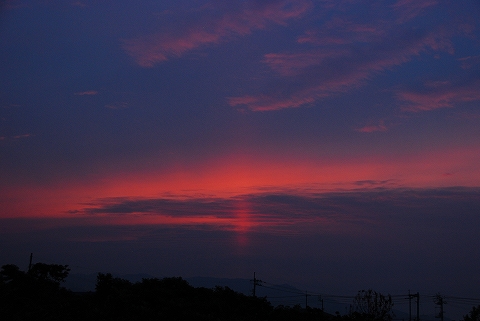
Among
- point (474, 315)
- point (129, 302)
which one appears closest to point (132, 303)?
point (129, 302)

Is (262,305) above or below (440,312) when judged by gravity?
above

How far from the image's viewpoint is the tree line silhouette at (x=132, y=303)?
2541 cm

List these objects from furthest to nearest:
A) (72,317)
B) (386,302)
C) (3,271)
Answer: (386,302)
(3,271)
(72,317)

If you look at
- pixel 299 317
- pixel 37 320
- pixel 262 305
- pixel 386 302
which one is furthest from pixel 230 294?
Result: pixel 386 302

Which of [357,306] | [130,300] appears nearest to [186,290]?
[130,300]

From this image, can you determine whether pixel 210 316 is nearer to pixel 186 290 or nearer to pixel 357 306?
pixel 186 290

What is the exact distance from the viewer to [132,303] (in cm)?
2739

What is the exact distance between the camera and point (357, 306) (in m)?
41.1

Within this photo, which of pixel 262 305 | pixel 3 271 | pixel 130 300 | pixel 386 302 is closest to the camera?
pixel 130 300

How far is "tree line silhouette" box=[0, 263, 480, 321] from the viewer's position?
25406mm

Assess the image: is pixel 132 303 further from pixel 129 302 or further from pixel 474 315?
pixel 474 315

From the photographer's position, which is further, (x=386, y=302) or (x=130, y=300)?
(x=386, y=302)

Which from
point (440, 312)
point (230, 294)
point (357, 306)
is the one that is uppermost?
point (230, 294)

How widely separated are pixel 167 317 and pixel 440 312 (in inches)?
2408
